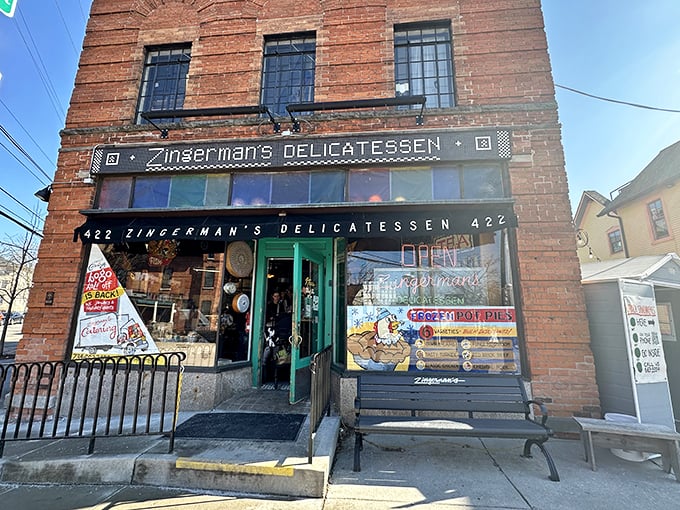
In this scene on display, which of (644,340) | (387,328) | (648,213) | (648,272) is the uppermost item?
(648,213)

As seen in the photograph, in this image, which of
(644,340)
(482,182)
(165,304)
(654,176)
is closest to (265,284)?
(165,304)

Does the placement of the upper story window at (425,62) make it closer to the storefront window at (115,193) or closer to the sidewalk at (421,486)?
the storefront window at (115,193)

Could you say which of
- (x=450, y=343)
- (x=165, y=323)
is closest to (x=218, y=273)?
(x=165, y=323)

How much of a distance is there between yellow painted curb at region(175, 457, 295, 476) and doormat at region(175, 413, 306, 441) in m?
0.71

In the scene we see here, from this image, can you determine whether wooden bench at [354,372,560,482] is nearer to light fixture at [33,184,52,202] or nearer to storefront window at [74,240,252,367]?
storefront window at [74,240,252,367]

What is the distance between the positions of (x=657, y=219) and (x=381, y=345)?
17.1m

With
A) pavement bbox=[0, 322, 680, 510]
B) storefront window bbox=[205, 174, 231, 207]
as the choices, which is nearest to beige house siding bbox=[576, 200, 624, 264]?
pavement bbox=[0, 322, 680, 510]

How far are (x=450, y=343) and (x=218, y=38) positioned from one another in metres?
7.36

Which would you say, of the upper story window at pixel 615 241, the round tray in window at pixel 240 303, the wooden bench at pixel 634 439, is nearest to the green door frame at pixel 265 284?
the round tray in window at pixel 240 303

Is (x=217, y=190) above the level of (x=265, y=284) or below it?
above

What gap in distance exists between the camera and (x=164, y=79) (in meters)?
6.88

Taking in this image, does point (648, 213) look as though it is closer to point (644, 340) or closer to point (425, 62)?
point (644, 340)

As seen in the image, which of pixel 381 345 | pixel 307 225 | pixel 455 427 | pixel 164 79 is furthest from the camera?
pixel 164 79

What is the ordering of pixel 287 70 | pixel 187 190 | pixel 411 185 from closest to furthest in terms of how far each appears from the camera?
pixel 411 185 → pixel 187 190 → pixel 287 70
